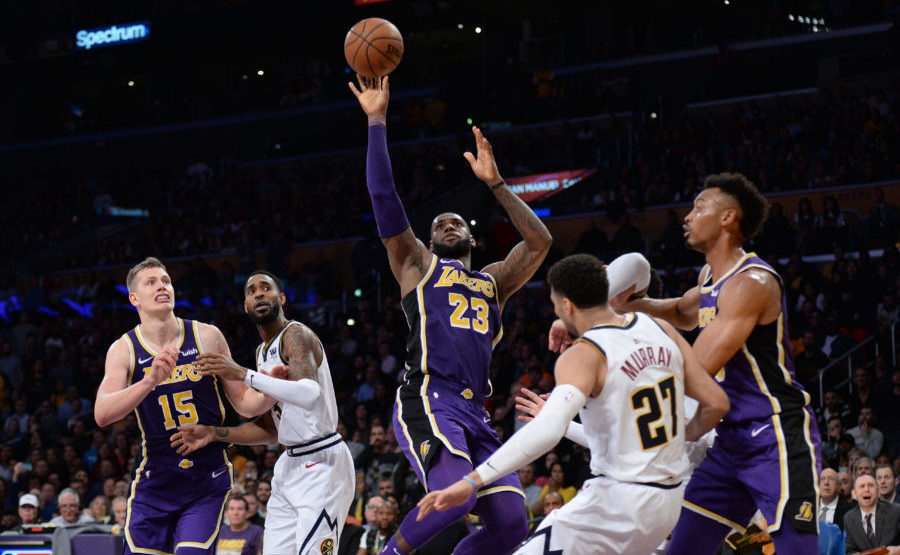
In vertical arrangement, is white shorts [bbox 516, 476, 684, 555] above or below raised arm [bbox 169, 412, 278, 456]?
below

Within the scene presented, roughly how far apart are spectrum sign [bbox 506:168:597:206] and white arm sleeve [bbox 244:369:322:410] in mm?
14410

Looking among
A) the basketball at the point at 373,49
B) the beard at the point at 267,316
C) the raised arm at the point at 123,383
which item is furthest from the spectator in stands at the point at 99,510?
the basketball at the point at 373,49

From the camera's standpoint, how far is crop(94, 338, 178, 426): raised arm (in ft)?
18.8

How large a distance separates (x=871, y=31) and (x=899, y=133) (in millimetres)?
6032

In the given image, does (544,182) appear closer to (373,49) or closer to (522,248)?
(373,49)

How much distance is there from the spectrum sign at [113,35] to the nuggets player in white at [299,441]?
2345 cm

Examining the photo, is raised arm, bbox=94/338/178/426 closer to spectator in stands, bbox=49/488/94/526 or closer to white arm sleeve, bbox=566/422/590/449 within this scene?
white arm sleeve, bbox=566/422/590/449

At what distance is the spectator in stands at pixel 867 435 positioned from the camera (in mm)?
10922

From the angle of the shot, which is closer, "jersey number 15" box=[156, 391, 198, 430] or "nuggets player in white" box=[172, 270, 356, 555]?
"jersey number 15" box=[156, 391, 198, 430]

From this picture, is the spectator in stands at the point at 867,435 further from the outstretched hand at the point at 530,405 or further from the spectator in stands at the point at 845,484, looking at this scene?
the outstretched hand at the point at 530,405

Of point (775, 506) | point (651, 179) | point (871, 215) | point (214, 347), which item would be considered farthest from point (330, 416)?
point (651, 179)

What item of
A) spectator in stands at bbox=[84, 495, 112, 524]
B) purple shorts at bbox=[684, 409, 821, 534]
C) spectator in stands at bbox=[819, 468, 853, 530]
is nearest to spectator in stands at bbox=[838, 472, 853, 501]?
spectator in stands at bbox=[819, 468, 853, 530]

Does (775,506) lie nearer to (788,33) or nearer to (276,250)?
(276,250)

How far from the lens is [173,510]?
617 cm
